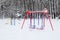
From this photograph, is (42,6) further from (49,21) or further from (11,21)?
(11,21)

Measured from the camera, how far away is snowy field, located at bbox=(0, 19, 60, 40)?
924 millimetres

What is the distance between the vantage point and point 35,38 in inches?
36.9

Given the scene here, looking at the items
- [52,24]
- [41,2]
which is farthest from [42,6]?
[52,24]

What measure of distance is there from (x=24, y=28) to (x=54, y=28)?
0.75 feet

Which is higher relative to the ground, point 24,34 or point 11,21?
point 11,21

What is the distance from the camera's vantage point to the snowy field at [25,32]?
924mm

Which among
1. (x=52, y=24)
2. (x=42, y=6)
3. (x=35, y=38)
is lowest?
(x=35, y=38)

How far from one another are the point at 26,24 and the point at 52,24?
0.65 feet

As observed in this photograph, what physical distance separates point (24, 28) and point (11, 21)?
12 cm

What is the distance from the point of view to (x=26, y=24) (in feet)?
3.08

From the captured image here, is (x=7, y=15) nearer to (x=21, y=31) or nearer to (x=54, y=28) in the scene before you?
(x=21, y=31)

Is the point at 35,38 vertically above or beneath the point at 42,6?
beneath

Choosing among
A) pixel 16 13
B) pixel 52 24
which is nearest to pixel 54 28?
pixel 52 24

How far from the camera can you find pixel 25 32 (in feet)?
3.11
